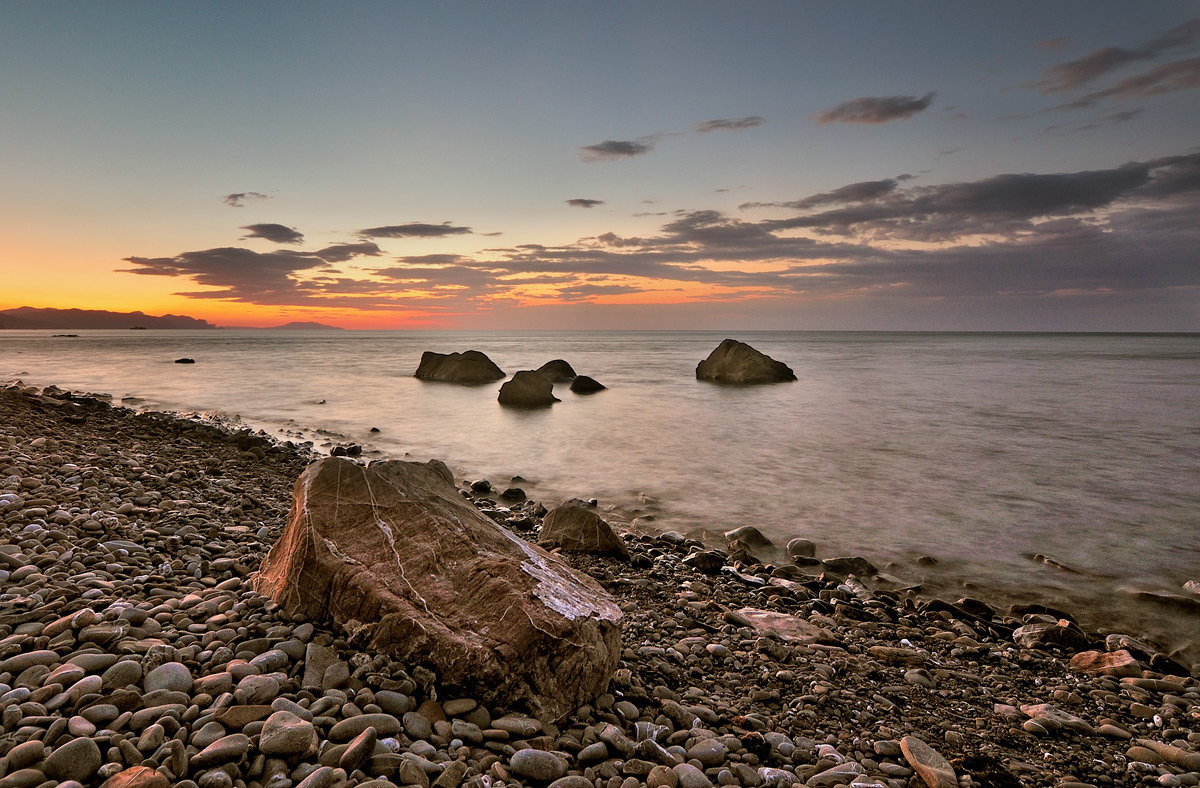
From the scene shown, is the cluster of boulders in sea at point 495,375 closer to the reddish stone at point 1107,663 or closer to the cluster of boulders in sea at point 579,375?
the cluster of boulders in sea at point 579,375

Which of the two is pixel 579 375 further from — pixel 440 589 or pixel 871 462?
pixel 440 589

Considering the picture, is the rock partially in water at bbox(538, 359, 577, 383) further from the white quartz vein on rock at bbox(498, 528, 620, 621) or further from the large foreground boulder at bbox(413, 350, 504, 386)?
the white quartz vein on rock at bbox(498, 528, 620, 621)

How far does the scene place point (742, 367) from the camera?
28.4 metres

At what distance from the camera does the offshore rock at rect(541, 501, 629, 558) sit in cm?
630

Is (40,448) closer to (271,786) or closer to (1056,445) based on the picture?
(271,786)

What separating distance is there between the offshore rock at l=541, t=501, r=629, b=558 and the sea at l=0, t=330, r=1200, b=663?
189 cm

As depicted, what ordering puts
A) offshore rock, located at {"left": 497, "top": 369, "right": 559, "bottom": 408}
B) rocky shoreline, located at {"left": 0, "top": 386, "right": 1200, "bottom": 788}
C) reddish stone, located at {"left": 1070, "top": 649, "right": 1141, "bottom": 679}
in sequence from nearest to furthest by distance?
rocky shoreline, located at {"left": 0, "top": 386, "right": 1200, "bottom": 788}
reddish stone, located at {"left": 1070, "top": 649, "right": 1141, "bottom": 679}
offshore rock, located at {"left": 497, "top": 369, "right": 559, "bottom": 408}

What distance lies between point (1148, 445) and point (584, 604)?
17.3m

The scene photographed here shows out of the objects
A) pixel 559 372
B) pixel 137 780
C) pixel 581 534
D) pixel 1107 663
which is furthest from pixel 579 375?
pixel 137 780

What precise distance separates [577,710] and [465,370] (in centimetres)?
2469

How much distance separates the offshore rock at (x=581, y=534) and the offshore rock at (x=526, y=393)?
13885 millimetres

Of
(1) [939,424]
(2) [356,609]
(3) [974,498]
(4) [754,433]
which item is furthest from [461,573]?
(1) [939,424]

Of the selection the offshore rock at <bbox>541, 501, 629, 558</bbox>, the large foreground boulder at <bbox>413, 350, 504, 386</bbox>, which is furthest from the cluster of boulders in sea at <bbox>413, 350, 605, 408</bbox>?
the offshore rock at <bbox>541, 501, 629, 558</bbox>

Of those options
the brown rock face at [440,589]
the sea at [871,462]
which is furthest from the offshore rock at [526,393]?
the brown rock face at [440,589]
